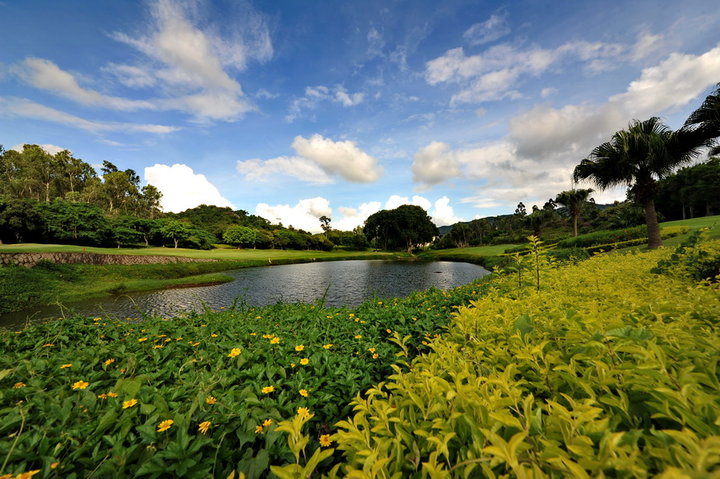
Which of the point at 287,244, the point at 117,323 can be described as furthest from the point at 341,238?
the point at 117,323

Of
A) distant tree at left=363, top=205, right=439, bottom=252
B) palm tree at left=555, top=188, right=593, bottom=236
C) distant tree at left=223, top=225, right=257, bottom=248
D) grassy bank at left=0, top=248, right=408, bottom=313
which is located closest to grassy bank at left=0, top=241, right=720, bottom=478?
grassy bank at left=0, top=248, right=408, bottom=313

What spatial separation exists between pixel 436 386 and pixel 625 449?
0.76 m

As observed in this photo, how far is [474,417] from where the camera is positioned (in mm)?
1267

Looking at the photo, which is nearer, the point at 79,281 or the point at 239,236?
the point at 79,281

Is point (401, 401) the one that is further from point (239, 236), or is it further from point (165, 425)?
point (239, 236)

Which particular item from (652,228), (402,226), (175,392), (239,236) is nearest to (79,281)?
(175,392)

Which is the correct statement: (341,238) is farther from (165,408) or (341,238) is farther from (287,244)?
(165,408)

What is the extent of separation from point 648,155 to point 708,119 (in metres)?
2.11

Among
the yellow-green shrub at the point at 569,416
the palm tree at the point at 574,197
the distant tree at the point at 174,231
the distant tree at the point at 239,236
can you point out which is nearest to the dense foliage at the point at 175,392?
the yellow-green shrub at the point at 569,416

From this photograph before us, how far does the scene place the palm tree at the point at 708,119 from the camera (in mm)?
10711

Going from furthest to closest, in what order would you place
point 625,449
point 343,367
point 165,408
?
point 343,367
point 165,408
point 625,449

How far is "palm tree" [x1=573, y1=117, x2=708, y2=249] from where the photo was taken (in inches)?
484

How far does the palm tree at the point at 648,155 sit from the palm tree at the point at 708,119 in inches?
10.2

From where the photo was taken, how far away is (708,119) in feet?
36.8
